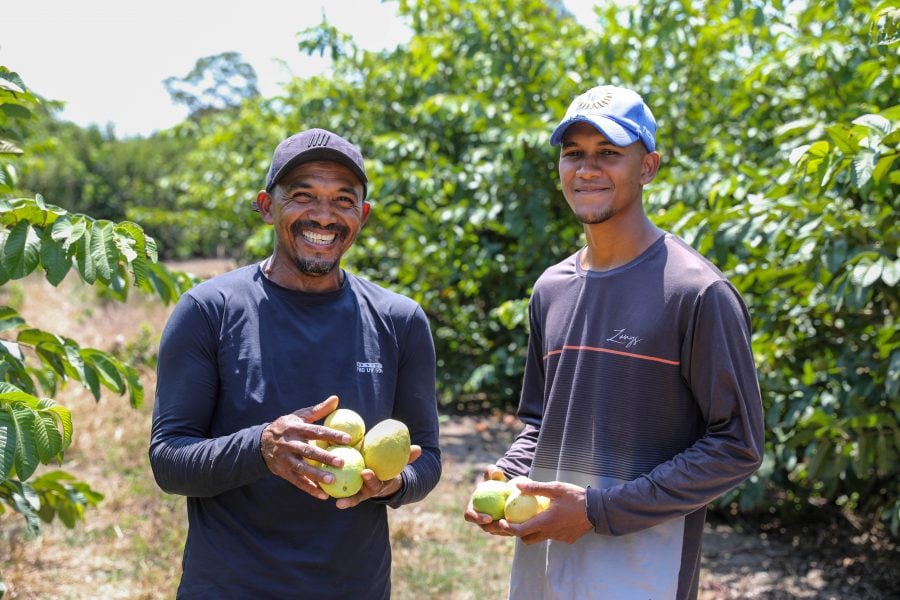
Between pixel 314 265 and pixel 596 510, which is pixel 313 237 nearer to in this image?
pixel 314 265

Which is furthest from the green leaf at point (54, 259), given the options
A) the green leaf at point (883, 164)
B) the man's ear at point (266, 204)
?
the green leaf at point (883, 164)

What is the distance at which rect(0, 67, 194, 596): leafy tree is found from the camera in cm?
197

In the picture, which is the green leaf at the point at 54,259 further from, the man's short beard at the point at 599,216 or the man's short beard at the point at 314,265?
the man's short beard at the point at 599,216

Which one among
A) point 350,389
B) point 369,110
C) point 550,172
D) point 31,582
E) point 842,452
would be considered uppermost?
point 369,110

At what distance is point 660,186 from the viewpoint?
4.43 metres

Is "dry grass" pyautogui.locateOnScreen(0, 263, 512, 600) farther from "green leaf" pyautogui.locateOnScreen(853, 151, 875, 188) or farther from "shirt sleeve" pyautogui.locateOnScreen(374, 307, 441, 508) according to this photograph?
"green leaf" pyautogui.locateOnScreen(853, 151, 875, 188)

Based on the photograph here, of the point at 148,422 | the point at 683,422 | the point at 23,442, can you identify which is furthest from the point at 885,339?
the point at 148,422

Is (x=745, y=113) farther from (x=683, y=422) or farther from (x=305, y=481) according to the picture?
(x=305, y=481)

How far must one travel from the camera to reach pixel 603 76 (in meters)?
6.10

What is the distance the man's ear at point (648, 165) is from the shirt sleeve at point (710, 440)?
39 cm

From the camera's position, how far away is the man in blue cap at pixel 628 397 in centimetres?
191

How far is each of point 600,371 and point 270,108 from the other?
7692mm

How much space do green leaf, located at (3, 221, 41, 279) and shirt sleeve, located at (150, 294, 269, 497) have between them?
20.5 inches

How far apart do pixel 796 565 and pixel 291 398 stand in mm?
3640
